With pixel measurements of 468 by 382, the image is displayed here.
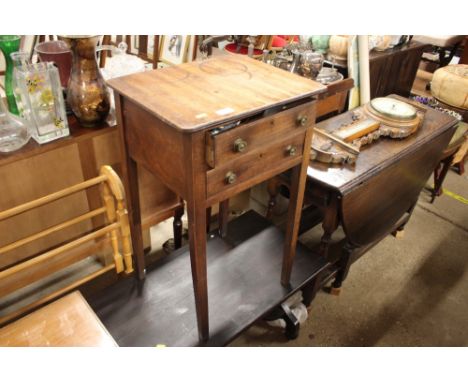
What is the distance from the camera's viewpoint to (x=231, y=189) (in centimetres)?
100

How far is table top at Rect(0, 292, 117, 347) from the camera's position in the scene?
0.95 metres

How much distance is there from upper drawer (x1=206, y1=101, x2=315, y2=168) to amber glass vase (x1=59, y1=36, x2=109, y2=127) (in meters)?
0.56

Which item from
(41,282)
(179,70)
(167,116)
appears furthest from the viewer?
(41,282)

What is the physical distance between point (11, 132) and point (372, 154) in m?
1.33

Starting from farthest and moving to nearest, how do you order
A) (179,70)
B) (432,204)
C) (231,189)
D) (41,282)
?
(432,204)
(41,282)
(179,70)
(231,189)

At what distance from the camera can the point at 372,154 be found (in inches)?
63.3

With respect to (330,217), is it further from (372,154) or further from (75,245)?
(75,245)

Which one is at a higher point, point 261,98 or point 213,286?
point 261,98

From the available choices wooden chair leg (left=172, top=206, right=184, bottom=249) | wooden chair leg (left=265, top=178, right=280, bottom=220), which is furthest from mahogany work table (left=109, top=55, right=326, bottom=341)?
wooden chair leg (left=265, top=178, right=280, bottom=220)

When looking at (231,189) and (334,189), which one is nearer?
(231,189)

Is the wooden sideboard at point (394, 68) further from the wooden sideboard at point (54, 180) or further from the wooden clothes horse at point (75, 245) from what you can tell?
the wooden clothes horse at point (75, 245)

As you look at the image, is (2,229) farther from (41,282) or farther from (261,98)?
(261,98)
